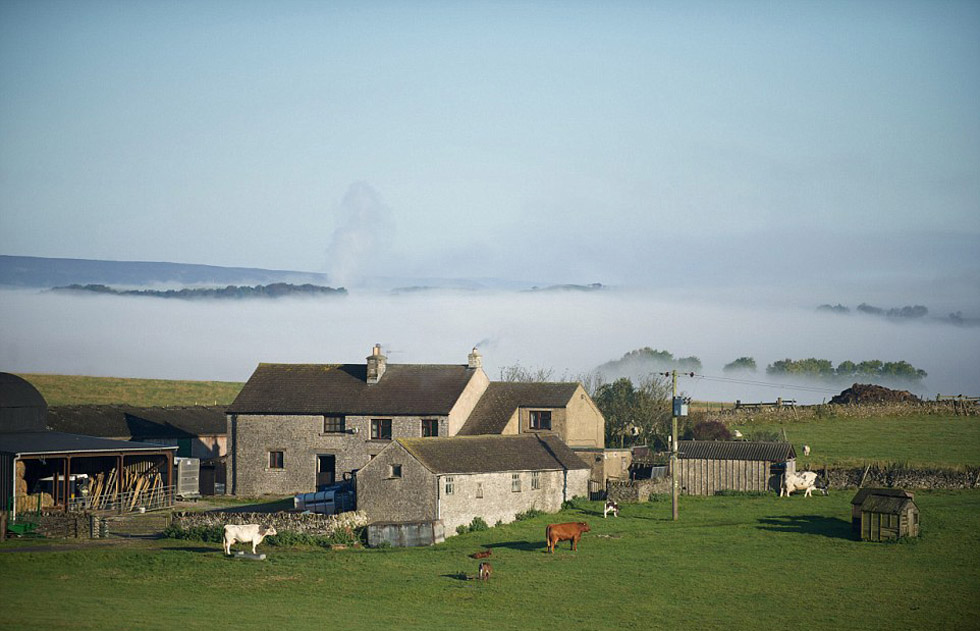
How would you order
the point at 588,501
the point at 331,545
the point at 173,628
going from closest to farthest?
the point at 173,628, the point at 331,545, the point at 588,501

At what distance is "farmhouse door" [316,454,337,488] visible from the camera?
6562cm

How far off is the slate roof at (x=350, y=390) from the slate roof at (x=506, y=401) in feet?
6.28

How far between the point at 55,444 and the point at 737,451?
36.9m

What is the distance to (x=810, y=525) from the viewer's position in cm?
5138

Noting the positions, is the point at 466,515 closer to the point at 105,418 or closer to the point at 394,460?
Result: the point at 394,460

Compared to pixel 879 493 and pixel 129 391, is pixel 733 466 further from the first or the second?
pixel 129 391

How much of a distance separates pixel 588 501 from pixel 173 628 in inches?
1263

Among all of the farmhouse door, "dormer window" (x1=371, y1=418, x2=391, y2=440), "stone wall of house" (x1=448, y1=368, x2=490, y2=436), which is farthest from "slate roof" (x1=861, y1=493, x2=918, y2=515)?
the farmhouse door

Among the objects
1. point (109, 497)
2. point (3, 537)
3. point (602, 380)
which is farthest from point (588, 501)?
point (602, 380)

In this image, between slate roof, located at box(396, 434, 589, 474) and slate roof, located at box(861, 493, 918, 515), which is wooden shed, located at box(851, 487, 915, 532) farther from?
slate roof, located at box(396, 434, 589, 474)

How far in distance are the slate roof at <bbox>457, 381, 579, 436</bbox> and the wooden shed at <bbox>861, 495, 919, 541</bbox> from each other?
21441mm

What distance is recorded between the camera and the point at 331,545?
47.3m

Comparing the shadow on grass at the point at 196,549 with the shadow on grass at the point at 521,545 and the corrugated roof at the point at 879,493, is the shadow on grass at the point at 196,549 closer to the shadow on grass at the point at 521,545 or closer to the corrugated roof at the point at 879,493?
the shadow on grass at the point at 521,545

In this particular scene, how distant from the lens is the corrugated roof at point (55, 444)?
177 feet
